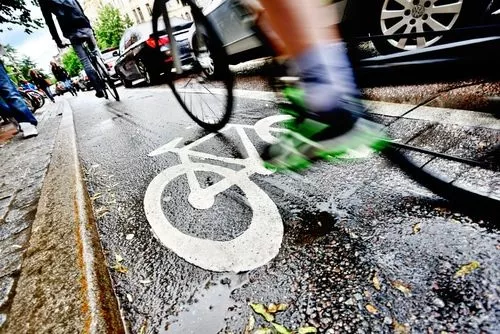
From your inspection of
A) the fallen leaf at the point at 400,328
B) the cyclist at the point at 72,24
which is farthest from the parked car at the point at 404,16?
the cyclist at the point at 72,24

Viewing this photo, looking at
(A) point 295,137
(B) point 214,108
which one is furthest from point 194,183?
(B) point 214,108

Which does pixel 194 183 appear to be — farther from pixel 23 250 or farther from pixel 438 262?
pixel 438 262

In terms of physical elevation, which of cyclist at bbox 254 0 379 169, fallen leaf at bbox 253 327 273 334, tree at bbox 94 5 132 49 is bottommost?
fallen leaf at bbox 253 327 273 334

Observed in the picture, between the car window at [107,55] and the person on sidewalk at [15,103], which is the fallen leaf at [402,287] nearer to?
the person on sidewalk at [15,103]

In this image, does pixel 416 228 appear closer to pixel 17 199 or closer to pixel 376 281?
pixel 376 281

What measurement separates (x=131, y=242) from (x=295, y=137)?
1.24m

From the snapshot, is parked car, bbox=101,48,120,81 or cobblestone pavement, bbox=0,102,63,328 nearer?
cobblestone pavement, bbox=0,102,63,328

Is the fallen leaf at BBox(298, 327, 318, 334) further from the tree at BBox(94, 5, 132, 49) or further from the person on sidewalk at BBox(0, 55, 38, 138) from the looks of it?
the tree at BBox(94, 5, 132, 49)

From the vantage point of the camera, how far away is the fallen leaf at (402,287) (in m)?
1.15

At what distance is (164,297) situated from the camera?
1.40 metres

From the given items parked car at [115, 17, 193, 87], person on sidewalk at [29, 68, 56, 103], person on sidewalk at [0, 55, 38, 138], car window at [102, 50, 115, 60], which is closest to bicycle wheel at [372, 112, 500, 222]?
person on sidewalk at [0, 55, 38, 138]

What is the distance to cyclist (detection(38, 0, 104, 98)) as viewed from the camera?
5406 mm

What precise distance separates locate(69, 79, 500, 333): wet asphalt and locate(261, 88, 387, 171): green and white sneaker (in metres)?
0.25

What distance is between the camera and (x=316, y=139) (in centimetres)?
166
